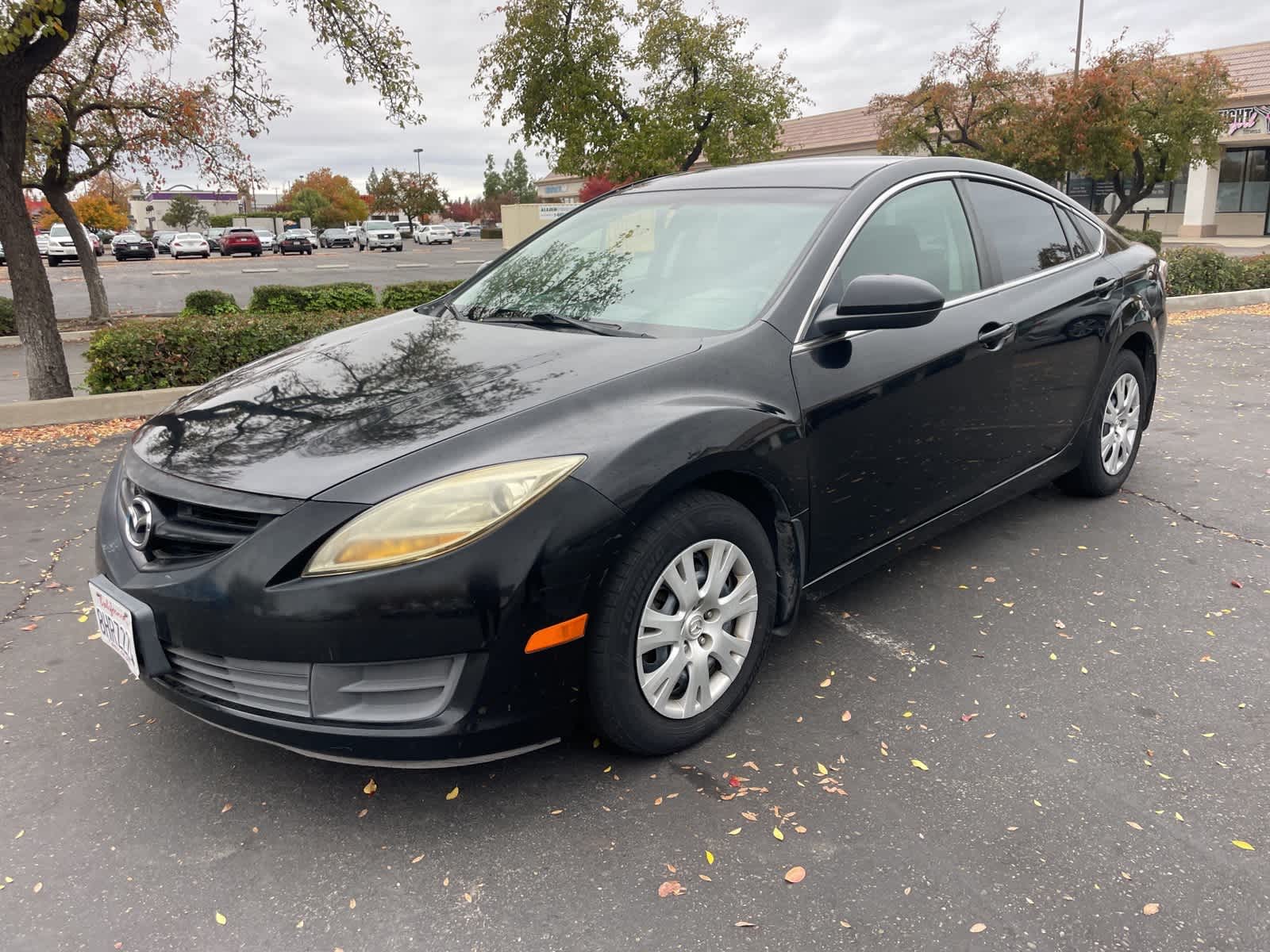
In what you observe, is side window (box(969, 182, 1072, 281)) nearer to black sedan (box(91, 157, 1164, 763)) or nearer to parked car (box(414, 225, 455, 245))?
black sedan (box(91, 157, 1164, 763))

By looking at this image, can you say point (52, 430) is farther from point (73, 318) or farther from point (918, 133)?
point (918, 133)

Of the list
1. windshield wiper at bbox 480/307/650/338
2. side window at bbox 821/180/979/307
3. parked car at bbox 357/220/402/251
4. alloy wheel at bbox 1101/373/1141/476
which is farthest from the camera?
parked car at bbox 357/220/402/251

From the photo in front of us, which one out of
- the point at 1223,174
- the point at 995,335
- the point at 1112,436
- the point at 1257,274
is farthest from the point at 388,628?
the point at 1223,174

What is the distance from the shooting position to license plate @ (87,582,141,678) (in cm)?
241

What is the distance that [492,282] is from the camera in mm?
3873

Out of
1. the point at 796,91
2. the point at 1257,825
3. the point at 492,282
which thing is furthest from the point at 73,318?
the point at 1257,825

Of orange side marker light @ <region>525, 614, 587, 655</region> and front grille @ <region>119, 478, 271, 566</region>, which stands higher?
front grille @ <region>119, 478, 271, 566</region>

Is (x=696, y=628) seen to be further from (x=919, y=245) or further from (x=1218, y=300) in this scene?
(x=1218, y=300)

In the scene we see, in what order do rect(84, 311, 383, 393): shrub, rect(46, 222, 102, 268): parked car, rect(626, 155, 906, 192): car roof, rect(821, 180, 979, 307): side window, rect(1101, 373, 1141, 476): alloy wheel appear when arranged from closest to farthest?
rect(821, 180, 979, 307): side window → rect(626, 155, 906, 192): car roof → rect(1101, 373, 1141, 476): alloy wheel → rect(84, 311, 383, 393): shrub → rect(46, 222, 102, 268): parked car

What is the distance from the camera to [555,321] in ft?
10.6

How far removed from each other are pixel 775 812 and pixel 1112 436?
10.4ft

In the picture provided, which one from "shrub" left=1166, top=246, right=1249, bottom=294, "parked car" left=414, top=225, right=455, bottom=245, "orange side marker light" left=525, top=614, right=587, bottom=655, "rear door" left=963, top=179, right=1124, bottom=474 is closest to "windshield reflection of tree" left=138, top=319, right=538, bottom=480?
"orange side marker light" left=525, top=614, right=587, bottom=655

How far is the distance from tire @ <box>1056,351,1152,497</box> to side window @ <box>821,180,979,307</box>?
125 centimetres

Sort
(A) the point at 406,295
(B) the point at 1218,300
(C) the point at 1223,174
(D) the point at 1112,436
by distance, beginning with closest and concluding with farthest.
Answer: (D) the point at 1112,436, (A) the point at 406,295, (B) the point at 1218,300, (C) the point at 1223,174
